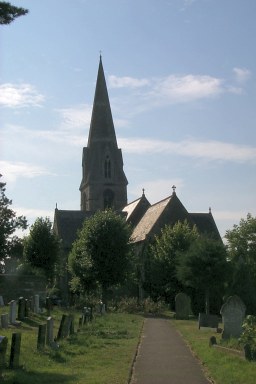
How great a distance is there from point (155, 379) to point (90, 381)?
5.06 ft

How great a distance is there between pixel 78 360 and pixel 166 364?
2.20 meters

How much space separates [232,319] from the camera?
21656 mm

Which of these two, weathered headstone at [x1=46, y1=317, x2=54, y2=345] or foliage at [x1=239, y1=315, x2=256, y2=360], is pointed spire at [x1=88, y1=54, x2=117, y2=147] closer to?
weathered headstone at [x1=46, y1=317, x2=54, y2=345]

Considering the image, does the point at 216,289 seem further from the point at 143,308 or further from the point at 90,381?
the point at 90,381

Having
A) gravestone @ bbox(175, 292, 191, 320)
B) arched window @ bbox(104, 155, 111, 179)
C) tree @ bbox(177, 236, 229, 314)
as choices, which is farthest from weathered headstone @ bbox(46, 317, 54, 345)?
arched window @ bbox(104, 155, 111, 179)

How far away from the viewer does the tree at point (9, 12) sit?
13.6 meters

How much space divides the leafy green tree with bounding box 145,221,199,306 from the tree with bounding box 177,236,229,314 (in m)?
10.4

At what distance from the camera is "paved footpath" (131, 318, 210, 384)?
13.2 meters

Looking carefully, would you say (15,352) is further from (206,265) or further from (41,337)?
(206,265)

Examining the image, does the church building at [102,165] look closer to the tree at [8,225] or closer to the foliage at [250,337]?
the tree at [8,225]

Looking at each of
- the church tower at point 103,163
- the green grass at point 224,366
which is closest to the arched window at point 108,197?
the church tower at point 103,163

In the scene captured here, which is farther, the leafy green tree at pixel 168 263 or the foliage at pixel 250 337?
the leafy green tree at pixel 168 263

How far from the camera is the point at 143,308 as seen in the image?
45.3m

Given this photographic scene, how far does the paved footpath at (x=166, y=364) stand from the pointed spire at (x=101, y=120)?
65275 mm
